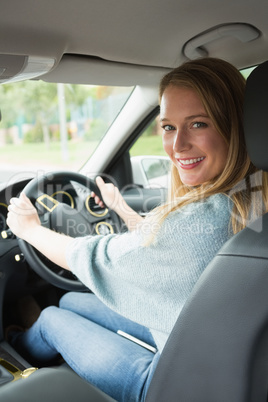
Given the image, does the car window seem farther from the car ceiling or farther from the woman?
the woman

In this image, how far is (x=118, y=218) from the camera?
2098 millimetres

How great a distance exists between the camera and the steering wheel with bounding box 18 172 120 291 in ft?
5.84

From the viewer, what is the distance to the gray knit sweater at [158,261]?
1.11 meters

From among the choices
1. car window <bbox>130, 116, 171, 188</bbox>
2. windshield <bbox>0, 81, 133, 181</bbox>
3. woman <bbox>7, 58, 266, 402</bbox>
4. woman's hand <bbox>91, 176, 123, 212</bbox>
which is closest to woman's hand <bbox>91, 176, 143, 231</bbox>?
woman's hand <bbox>91, 176, 123, 212</bbox>

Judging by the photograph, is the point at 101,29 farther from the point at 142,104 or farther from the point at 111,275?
the point at 142,104

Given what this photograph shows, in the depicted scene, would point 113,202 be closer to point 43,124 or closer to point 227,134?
point 227,134

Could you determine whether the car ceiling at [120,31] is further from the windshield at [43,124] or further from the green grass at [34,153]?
the green grass at [34,153]

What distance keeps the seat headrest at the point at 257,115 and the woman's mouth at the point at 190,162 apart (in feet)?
0.87

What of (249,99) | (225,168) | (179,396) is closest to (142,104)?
(225,168)

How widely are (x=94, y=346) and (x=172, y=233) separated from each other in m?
0.65

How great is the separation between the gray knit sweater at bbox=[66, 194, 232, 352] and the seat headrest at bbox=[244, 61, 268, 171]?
0.59 ft

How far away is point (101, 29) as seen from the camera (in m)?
1.31

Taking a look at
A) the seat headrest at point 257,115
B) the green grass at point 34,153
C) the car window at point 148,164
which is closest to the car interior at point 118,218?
the seat headrest at point 257,115

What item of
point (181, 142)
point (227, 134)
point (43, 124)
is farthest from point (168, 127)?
point (43, 124)
